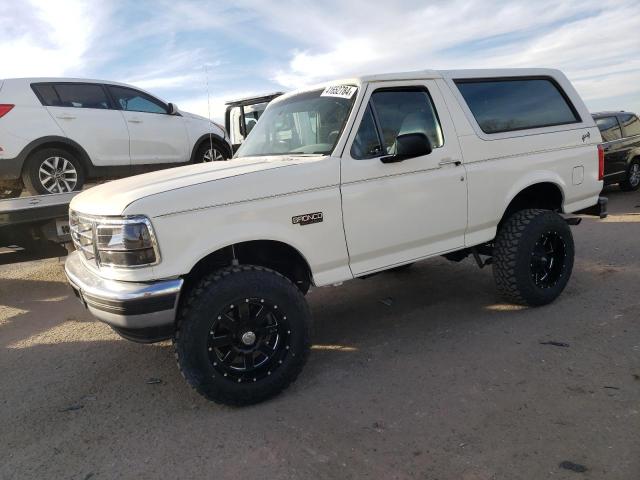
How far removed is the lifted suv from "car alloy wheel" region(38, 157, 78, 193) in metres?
9.83

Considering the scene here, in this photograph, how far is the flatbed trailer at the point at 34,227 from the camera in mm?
4782

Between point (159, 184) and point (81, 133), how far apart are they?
4001 millimetres

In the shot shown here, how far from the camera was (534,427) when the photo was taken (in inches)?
110

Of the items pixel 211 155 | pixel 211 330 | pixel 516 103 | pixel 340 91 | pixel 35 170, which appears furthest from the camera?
pixel 211 155

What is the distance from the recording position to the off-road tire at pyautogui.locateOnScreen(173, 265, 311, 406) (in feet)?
9.96

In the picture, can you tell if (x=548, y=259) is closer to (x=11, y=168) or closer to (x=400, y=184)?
(x=400, y=184)

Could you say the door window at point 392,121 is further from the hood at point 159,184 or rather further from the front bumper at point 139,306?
the front bumper at point 139,306

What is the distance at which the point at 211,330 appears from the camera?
3082 millimetres

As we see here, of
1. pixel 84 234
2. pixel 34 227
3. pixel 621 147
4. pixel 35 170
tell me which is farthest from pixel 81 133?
pixel 621 147

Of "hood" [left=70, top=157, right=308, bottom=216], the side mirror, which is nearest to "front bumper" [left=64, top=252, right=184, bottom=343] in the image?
"hood" [left=70, top=157, right=308, bottom=216]

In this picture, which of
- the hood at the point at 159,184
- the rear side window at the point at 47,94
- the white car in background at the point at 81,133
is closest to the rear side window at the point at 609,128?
the white car in background at the point at 81,133

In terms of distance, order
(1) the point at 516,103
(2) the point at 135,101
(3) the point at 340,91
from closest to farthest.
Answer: (3) the point at 340,91, (1) the point at 516,103, (2) the point at 135,101

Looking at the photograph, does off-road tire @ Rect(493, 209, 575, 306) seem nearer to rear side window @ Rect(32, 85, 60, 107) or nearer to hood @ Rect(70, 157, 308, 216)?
hood @ Rect(70, 157, 308, 216)

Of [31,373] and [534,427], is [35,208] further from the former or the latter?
[534,427]
